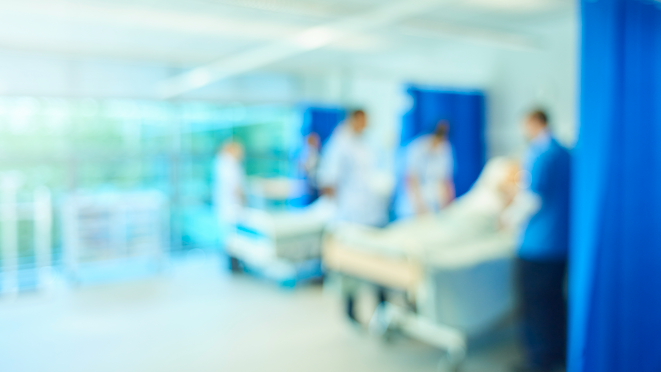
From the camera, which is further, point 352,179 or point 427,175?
point 427,175

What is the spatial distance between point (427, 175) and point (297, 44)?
1771 mm

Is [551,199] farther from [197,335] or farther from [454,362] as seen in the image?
[197,335]

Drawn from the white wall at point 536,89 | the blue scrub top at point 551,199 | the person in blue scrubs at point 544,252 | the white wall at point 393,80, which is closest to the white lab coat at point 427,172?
the white wall at point 393,80

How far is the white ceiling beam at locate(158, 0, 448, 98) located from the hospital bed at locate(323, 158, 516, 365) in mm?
1358

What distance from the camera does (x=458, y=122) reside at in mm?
5215

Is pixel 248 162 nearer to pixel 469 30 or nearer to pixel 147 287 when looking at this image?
pixel 147 287

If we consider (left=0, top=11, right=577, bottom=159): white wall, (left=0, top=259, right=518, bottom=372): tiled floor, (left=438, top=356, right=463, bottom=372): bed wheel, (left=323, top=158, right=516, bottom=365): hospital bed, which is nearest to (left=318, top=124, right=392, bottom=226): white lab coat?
(left=323, top=158, right=516, bottom=365): hospital bed

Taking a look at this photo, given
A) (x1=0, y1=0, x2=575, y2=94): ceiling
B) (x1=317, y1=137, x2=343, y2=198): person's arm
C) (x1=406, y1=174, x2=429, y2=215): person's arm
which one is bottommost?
(x1=406, y1=174, x2=429, y2=215): person's arm

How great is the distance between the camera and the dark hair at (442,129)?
180 inches

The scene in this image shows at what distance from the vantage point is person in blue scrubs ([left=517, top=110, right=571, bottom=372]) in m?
→ 2.70

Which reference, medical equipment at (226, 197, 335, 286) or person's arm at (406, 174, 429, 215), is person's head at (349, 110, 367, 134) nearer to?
medical equipment at (226, 197, 335, 286)

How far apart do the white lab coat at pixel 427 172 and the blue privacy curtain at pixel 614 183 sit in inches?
95.5

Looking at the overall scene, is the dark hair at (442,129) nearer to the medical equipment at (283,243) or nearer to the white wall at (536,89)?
the white wall at (536,89)

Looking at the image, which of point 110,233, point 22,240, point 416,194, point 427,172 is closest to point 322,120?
point 427,172
